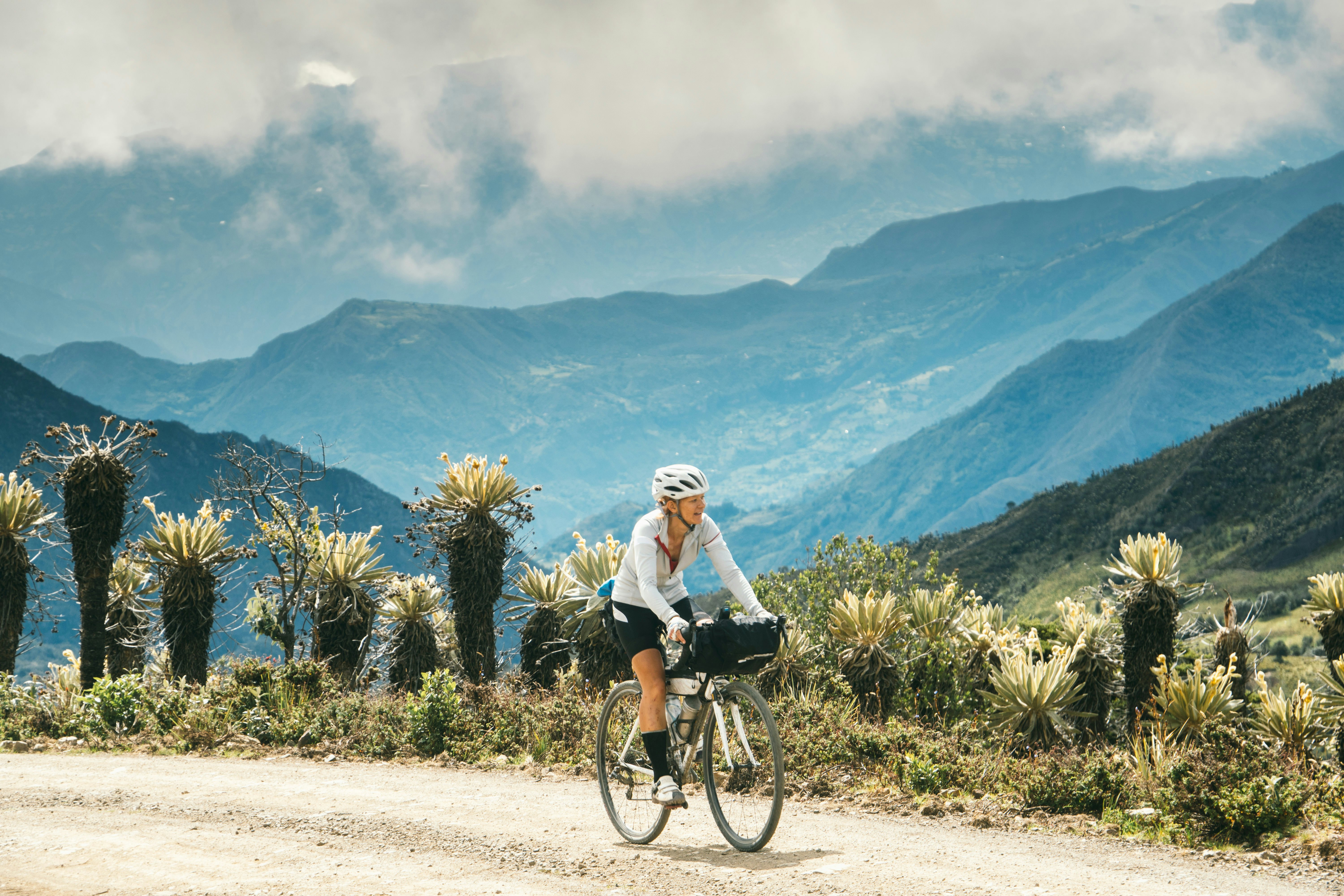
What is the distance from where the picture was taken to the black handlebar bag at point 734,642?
5.66m

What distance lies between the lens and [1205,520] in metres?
80.8

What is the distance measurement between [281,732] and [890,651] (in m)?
6.90

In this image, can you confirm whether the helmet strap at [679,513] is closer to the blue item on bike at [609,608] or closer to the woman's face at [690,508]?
the woman's face at [690,508]

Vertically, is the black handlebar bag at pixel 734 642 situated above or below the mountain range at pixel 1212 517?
below

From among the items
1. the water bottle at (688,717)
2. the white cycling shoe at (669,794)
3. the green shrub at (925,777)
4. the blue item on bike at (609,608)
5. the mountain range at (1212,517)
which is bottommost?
the green shrub at (925,777)

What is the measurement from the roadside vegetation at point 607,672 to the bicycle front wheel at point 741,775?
6.21 feet

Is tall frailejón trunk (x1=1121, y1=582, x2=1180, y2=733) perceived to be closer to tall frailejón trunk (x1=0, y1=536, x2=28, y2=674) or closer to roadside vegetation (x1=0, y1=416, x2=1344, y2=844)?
roadside vegetation (x1=0, y1=416, x2=1344, y2=844)

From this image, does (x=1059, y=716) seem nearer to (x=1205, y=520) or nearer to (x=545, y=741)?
(x=545, y=741)

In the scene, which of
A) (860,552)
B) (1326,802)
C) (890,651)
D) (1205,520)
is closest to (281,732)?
(890,651)

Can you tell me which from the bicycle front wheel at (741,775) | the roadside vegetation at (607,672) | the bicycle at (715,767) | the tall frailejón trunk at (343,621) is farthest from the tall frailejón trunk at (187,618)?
the bicycle front wheel at (741,775)

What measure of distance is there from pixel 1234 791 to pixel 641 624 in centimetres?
378

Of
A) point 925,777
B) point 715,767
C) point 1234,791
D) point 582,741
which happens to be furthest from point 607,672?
point 1234,791

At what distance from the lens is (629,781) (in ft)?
21.7

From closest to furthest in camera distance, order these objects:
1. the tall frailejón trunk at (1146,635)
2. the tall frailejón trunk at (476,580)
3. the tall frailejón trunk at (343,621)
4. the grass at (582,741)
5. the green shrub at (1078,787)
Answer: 1. the grass at (582,741)
2. the green shrub at (1078,787)
3. the tall frailejón trunk at (1146,635)
4. the tall frailejón trunk at (476,580)
5. the tall frailejón trunk at (343,621)
